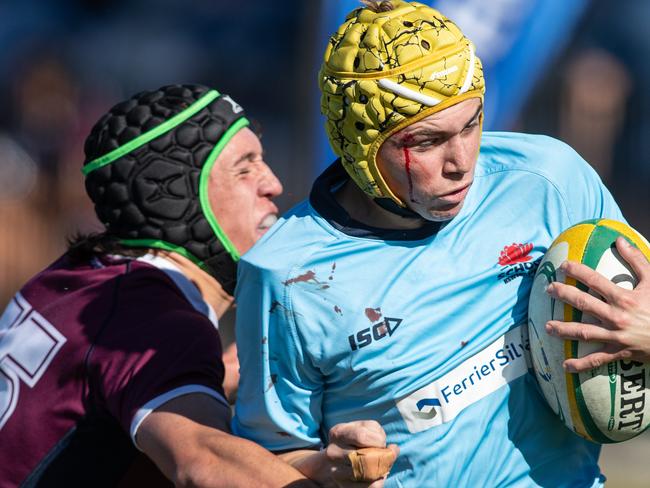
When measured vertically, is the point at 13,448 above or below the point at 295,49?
above

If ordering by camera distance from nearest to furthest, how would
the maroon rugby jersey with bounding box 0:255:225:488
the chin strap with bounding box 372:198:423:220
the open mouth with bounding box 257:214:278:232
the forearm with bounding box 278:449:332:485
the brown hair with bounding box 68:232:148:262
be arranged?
the forearm with bounding box 278:449:332:485 → the chin strap with bounding box 372:198:423:220 → the maroon rugby jersey with bounding box 0:255:225:488 → the brown hair with bounding box 68:232:148:262 → the open mouth with bounding box 257:214:278:232

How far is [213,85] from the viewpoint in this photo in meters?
12.5

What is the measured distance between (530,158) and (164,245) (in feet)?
5.39

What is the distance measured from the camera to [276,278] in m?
3.30

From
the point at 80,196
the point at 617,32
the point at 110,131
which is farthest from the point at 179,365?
the point at 617,32

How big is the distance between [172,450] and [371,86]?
52.9 inches

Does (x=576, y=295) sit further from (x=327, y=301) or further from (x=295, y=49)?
(x=295, y=49)

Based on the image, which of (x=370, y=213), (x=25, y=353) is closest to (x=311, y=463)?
(x=370, y=213)

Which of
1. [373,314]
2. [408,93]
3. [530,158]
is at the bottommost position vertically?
[373,314]

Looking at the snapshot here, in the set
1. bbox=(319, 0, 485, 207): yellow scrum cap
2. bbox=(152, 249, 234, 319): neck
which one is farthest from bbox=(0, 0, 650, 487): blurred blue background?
bbox=(319, 0, 485, 207): yellow scrum cap

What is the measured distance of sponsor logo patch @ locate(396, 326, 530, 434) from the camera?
3316mm

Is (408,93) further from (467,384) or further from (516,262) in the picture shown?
(467,384)

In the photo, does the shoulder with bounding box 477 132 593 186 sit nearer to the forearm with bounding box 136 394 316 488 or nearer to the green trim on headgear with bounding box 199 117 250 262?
the forearm with bounding box 136 394 316 488

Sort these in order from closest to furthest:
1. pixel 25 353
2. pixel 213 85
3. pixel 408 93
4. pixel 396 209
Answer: pixel 408 93 → pixel 396 209 → pixel 25 353 → pixel 213 85
